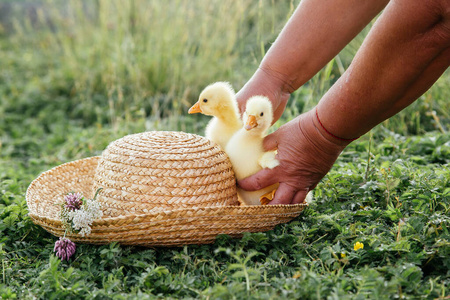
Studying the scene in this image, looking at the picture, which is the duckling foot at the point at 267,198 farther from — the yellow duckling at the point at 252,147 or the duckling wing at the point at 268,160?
the duckling wing at the point at 268,160

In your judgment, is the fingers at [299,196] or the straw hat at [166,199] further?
the fingers at [299,196]

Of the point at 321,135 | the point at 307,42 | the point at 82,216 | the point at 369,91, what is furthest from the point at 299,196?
the point at 82,216

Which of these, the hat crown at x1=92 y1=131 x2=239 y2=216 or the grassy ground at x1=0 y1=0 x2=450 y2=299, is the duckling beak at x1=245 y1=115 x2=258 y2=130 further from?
the grassy ground at x1=0 y1=0 x2=450 y2=299

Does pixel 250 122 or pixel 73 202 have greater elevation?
pixel 250 122

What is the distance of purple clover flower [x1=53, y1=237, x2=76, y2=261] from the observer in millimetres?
2113

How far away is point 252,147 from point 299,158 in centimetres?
23

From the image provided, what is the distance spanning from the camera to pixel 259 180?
92.5 inches

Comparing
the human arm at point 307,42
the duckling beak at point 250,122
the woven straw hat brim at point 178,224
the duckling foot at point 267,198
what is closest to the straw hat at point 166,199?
A: the woven straw hat brim at point 178,224

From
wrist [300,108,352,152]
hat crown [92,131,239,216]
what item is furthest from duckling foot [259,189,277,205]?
wrist [300,108,352,152]

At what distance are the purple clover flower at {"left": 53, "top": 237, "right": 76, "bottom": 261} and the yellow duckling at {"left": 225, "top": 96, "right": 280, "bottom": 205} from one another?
32.1 inches

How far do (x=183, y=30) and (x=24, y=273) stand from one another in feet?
12.4

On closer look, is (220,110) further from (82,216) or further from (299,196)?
A: (82,216)

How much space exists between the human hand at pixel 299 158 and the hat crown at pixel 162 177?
0.21m

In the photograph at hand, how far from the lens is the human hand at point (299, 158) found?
2262mm
